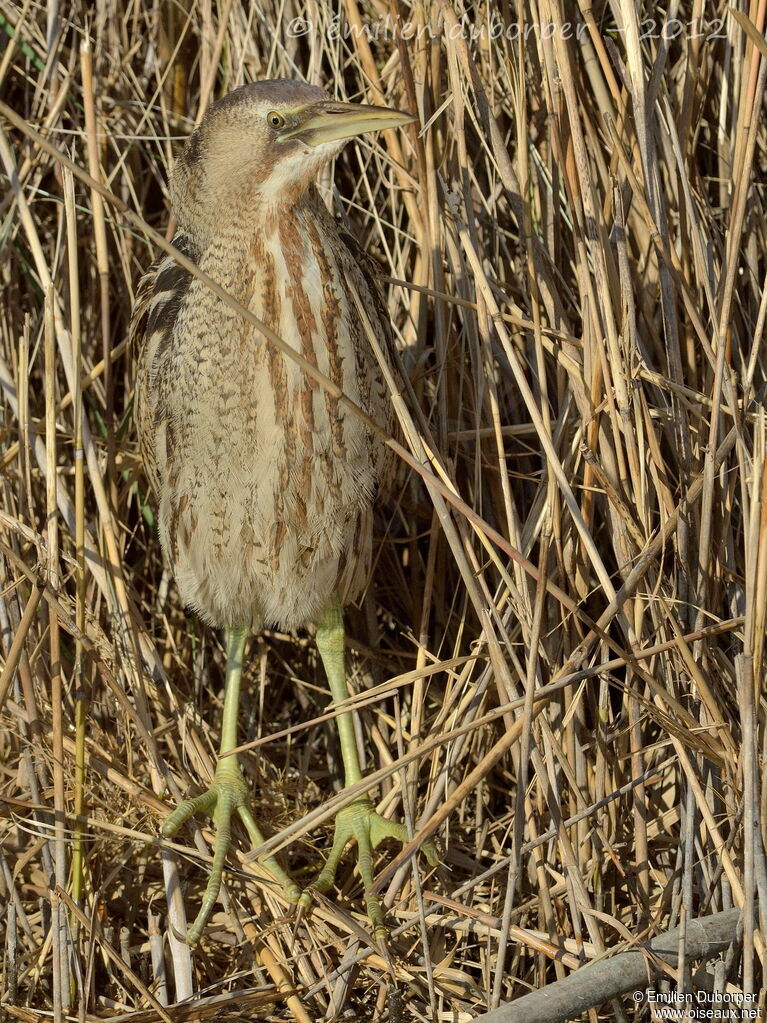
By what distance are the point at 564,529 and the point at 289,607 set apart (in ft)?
1.75

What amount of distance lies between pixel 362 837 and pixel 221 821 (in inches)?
10.2

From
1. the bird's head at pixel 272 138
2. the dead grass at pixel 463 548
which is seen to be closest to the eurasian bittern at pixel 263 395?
the bird's head at pixel 272 138

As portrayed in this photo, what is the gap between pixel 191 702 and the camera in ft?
7.89

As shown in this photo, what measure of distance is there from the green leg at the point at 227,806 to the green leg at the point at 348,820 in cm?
12

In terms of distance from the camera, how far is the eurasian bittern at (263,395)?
186 centimetres

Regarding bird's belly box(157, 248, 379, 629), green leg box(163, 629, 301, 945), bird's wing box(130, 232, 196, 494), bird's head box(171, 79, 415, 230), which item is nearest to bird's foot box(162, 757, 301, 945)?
green leg box(163, 629, 301, 945)

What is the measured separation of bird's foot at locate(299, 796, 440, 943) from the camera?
206 cm

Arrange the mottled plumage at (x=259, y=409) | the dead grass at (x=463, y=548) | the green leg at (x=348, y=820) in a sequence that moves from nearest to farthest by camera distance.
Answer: the dead grass at (x=463, y=548) → the mottled plumage at (x=259, y=409) → the green leg at (x=348, y=820)

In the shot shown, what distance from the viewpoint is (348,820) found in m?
2.16

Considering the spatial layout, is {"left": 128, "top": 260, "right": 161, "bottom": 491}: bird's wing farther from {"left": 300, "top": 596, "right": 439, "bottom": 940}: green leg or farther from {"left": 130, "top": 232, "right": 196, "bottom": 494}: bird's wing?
{"left": 300, "top": 596, "right": 439, "bottom": 940}: green leg

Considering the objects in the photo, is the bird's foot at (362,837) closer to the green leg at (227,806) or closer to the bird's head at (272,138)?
the green leg at (227,806)

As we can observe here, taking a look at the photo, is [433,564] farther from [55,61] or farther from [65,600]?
[55,61]

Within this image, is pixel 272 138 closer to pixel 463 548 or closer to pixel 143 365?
pixel 143 365

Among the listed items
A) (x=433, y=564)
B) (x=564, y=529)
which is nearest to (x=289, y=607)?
(x=433, y=564)
